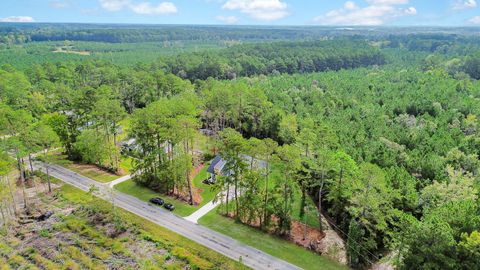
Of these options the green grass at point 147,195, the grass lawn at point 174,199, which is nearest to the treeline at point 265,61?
the grass lawn at point 174,199

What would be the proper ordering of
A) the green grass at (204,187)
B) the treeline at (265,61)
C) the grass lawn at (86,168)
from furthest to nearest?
1. the treeline at (265,61)
2. the grass lawn at (86,168)
3. the green grass at (204,187)

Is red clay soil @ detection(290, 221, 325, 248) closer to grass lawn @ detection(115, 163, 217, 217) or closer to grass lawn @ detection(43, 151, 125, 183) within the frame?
grass lawn @ detection(115, 163, 217, 217)

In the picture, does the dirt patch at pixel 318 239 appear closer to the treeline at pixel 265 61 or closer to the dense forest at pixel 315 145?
the dense forest at pixel 315 145

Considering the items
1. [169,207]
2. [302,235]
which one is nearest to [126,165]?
[169,207]

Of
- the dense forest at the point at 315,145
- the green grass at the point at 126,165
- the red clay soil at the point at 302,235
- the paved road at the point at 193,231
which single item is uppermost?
the dense forest at the point at 315,145

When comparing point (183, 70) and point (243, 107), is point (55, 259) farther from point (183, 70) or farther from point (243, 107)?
point (183, 70)
